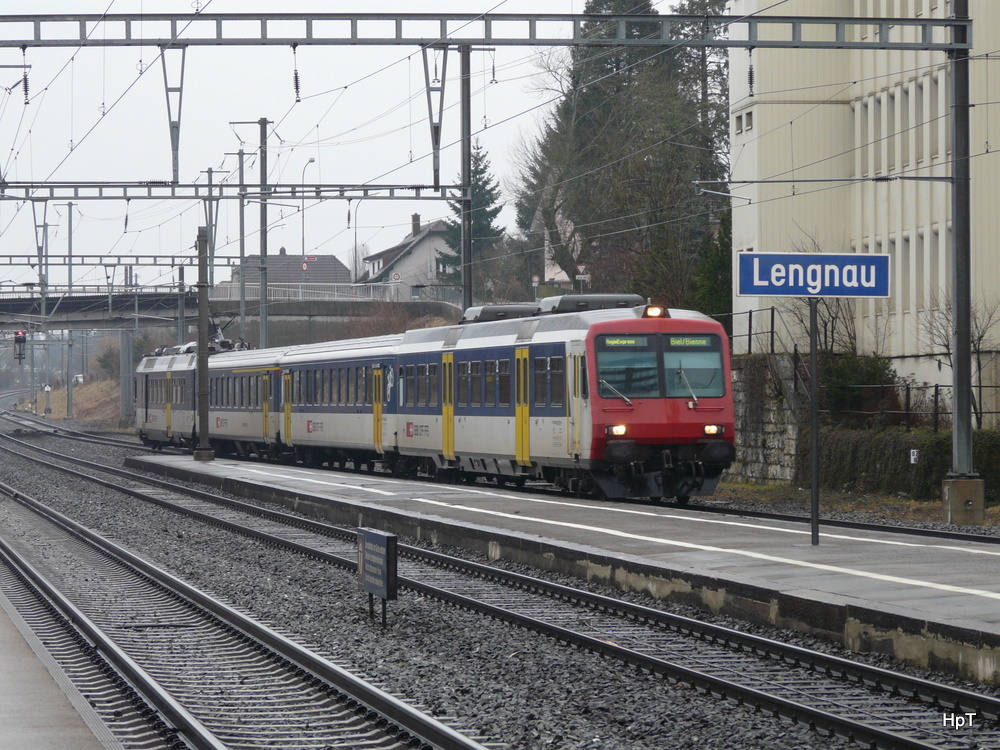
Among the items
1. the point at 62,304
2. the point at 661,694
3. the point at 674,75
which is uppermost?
the point at 674,75

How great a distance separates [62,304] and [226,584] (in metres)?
72.0

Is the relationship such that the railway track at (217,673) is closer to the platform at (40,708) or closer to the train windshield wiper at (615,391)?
the platform at (40,708)

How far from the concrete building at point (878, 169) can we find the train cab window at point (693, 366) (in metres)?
7.36

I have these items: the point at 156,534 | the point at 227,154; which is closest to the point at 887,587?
the point at 156,534

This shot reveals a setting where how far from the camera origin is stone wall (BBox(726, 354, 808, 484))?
2834 centimetres

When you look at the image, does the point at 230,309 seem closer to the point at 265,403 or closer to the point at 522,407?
the point at 265,403

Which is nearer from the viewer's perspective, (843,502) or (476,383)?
(843,502)

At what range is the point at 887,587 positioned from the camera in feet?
37.7

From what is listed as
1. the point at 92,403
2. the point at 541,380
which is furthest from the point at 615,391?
the point at 92,403

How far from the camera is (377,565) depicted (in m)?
12.3

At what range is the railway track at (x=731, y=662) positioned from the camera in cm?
818

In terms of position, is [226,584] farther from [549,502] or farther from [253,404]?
[253,404]

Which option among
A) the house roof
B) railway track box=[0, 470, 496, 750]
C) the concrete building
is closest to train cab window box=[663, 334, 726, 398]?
the concrete building

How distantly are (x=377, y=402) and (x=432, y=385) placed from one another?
139 inches
